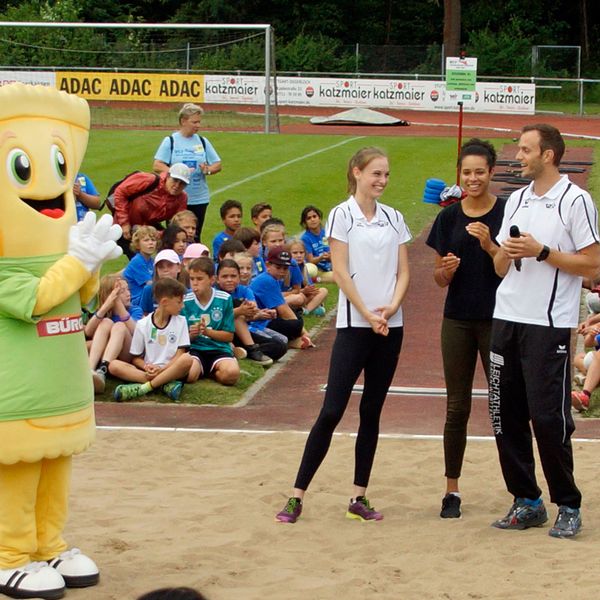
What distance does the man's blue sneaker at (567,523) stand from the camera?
6.91m

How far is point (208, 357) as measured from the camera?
10680 mm

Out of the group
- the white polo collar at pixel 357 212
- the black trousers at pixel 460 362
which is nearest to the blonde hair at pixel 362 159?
the white polo collar at pixel 357 212

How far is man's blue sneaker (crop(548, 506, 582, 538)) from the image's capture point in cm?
691

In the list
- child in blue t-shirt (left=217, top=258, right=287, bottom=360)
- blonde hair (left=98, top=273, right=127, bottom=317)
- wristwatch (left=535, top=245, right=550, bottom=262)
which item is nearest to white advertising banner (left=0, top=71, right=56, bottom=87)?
child in blue t-shirt (left=217, top=258, right=287, bottom=360)

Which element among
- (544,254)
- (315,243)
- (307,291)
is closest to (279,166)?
(315,243)

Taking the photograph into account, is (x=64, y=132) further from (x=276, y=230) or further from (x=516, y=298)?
(x=276, y=230)

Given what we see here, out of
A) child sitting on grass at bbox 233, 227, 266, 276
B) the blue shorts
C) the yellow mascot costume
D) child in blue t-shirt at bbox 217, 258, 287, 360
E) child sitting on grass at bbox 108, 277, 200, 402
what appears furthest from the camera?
child sitting on grass at bbox 233, 227, 266, 276

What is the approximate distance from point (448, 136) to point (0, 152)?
96.1 ft

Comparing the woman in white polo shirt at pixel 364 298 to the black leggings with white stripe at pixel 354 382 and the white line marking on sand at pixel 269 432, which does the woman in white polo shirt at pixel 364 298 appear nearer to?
the black leggings with white stripe at pixel 354 382

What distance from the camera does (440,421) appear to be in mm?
9664

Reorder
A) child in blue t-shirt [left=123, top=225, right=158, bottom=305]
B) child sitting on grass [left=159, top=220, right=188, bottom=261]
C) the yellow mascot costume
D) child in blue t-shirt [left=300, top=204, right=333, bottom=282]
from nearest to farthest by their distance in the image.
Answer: the yellow mascot costume, child in blue t-shirt [left=123, top=225, right=158, bottom=305], child sitting on grass [left=159, top=220, right=188, bottom=261], child in blue t-shirt [left=300, top=204, right=333, bottom=282]

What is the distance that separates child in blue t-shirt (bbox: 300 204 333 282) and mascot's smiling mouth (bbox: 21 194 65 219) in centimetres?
920

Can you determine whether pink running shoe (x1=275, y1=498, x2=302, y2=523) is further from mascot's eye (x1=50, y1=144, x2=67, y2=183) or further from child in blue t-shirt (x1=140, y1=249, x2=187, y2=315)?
child in blue t-shirt (x1=140, y1=249, x2=187, y2=315)

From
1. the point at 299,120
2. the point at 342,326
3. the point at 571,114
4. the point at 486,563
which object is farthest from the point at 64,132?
the point at 571,114
